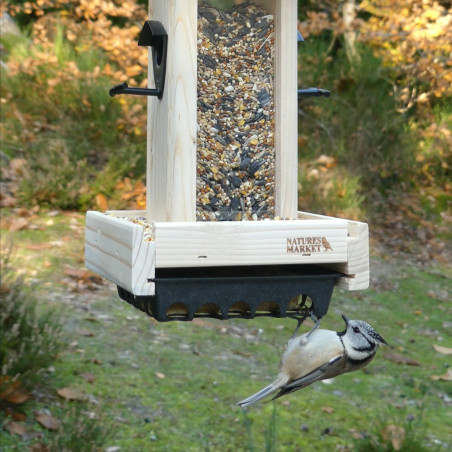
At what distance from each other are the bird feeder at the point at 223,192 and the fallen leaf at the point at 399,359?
11.0ft

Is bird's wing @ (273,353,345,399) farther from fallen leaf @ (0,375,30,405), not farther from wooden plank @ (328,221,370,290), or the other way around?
fallen leaf @ (0,375,30,405)

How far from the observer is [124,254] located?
222 cm

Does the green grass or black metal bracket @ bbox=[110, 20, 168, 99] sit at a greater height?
black metal bracket @ bbox=[110, 20, 168, 99]

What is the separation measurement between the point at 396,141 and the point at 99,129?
3305 millimetres

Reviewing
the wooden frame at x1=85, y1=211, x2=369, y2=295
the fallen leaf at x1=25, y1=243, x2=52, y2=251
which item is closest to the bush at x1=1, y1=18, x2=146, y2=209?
the fallen leaf at x1=25, y1=243, x2=52, y2=251

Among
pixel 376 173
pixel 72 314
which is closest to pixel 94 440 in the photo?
pixel 72 314

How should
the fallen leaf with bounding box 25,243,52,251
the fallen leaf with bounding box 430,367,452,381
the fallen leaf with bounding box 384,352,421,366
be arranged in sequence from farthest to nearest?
the fallen leaf with bounding box 25,243,52,251
the fallen leaf with bounding box 384,352,421,366
the fallen leaf with bounding box 430,367,452,381

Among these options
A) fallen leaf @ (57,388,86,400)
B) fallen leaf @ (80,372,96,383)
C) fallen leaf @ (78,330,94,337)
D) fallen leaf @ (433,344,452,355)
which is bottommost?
fallen leaf @ (433,344,452,355)

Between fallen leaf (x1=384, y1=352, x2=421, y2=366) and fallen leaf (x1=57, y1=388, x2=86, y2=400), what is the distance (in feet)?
7.52

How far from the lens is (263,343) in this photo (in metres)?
5.72

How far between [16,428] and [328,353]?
7.58 feet

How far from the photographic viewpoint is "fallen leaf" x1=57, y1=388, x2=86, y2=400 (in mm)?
4457

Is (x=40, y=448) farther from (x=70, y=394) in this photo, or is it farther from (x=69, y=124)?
(x=69, y=124)

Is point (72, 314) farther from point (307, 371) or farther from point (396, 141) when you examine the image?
point (396, 141)
